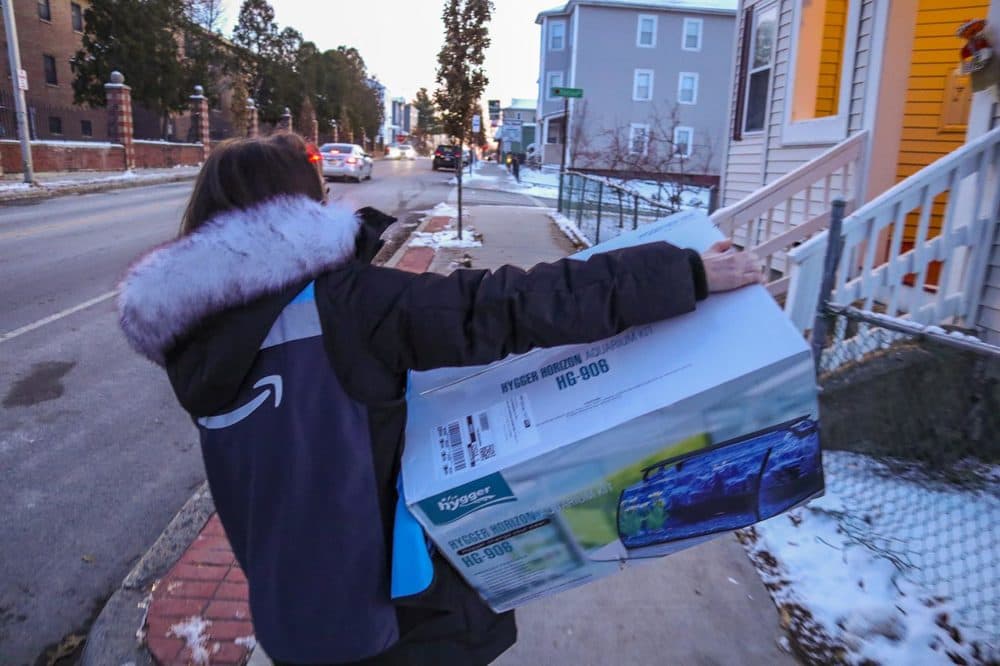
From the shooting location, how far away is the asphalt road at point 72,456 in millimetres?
3148

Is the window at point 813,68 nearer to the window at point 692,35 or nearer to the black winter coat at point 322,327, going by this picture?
the black winter coat at point 322,327

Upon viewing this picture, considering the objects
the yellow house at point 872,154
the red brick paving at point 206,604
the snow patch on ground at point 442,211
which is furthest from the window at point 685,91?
the red brick paving at point 206,604

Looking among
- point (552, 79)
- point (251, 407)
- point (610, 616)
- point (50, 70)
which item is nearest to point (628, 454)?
point (251, 407)

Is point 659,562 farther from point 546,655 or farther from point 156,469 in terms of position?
point 156,469

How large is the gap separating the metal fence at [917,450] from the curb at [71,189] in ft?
59.2

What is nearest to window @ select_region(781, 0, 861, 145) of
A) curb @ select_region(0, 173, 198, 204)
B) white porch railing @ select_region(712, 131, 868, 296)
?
white porch railing @ select_region(712, 131, 868, 296)

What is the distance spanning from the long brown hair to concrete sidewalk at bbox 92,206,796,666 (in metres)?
1.78

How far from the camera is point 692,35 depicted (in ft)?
123

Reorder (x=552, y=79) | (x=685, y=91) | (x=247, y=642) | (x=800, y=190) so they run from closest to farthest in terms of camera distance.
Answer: (x=247, y=642), (x=800, y=190), (x=685, y=91), (x=552, y=79)

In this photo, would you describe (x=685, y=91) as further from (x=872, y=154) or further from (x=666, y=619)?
(x=666, y=619)

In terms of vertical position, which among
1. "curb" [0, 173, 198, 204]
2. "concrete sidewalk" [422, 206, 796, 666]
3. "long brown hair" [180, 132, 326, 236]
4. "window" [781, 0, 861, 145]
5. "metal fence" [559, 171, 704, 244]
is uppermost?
"window" [781, 0, 861, 145]

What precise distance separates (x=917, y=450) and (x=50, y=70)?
42.0 meters

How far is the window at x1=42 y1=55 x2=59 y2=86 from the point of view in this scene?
35.0m

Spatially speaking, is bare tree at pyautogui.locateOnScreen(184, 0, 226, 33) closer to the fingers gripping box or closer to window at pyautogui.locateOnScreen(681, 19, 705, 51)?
window at pyautogui.locateOnScreen(681, 19, 705, 51)
